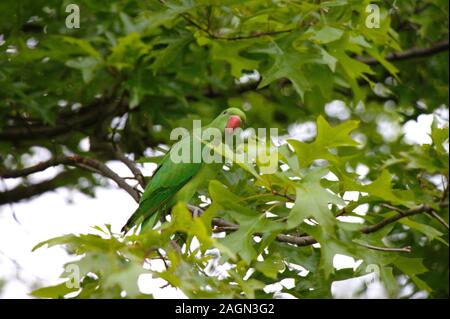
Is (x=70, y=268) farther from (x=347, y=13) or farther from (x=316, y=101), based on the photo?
(x=316, y=101)

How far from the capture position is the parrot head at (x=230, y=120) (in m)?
3.98

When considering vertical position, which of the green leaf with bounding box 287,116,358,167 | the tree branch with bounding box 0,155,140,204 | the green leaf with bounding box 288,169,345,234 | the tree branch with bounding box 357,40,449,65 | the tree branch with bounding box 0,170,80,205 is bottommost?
the tree branch with bounding box 0,170,80,205

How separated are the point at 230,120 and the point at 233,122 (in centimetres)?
2

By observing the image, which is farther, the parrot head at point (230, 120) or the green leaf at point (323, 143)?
the parrot head at point (230, 120)

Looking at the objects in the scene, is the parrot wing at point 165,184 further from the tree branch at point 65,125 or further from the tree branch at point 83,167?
the tree branch at point 65,125

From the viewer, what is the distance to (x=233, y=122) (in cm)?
398

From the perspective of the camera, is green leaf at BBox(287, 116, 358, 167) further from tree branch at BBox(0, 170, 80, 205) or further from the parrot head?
tree branch at BBox(0, 170, 80, 205)

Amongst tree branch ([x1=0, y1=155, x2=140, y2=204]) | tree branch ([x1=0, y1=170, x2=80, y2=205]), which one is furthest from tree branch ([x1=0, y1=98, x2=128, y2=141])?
tree branch ([x1=0, y1=155, x2=140, y2=204])

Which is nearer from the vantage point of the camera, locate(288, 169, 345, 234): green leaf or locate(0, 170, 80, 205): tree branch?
locate(288, 169, 345, 234): green leaf

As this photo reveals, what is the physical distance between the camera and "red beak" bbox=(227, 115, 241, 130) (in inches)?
156

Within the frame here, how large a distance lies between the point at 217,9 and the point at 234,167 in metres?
1.11

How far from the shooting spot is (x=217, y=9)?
15.0 ft

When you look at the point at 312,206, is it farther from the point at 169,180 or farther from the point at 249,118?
the point at 249,118

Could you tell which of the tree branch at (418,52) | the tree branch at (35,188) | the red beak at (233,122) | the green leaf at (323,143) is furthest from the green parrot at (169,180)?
the tree branch at (418,52)
